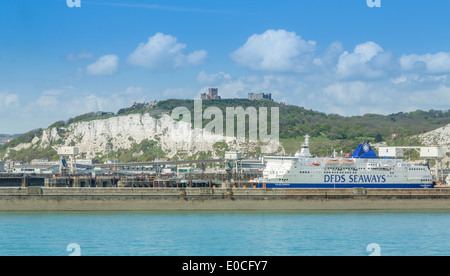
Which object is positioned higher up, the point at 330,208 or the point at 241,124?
the point at 241,124

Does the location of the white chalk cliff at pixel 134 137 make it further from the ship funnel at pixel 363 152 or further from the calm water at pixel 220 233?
the calm water at pixel 220 233

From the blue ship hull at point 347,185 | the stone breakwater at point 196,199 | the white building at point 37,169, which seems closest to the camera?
the stone breakwater at point 196,199

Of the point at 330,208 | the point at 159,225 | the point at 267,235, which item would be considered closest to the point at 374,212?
the point at 330,208

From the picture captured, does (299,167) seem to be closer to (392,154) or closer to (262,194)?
(262,194)

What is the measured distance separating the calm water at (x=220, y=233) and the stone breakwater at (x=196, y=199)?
1785mm

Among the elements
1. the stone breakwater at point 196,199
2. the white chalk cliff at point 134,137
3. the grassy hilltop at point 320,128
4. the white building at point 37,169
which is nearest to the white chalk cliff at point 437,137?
the grassy hilltop at point 320,128

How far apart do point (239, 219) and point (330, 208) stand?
998 cm

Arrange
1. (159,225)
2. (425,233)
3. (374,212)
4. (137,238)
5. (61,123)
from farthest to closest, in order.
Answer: (61,123)
(374,212)
(159,225)
(425,233)
(137,238)

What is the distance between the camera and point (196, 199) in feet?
155

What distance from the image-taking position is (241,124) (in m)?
144

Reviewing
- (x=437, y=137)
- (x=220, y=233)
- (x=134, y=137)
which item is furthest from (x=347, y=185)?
(x=134, y=137)

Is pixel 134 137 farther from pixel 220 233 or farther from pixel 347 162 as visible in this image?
pixel 220 233

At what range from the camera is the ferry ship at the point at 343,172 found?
51.2m

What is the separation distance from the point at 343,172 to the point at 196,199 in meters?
14.1
